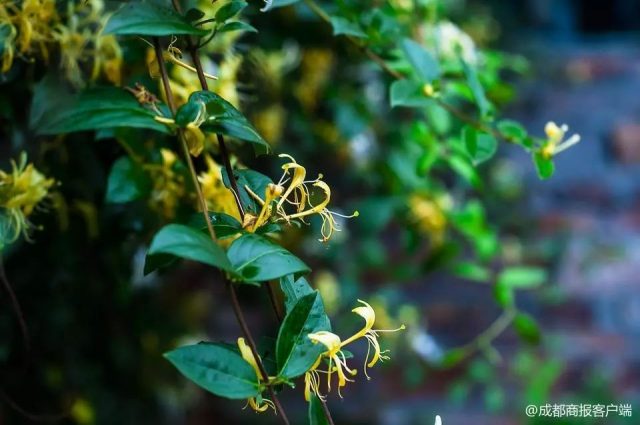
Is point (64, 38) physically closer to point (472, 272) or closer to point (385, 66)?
point (385, 66)

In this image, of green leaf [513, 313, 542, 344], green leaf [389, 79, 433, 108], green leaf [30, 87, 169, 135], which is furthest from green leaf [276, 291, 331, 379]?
green leaf [513, 313, 542, 344]

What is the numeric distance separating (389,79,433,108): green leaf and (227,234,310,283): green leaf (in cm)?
25

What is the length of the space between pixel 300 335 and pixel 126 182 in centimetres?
26

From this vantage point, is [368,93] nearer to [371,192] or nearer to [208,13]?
[371,192]

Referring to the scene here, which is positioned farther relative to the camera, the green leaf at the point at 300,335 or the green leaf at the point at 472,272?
the green leaf at the point at 472,272

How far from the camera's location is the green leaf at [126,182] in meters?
0.65

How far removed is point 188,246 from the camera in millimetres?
418

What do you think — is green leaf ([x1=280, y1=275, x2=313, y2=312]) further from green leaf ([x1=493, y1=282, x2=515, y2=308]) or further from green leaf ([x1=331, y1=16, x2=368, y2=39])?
green leaf ([x1=493, y1=282, x2=515, y2=308])

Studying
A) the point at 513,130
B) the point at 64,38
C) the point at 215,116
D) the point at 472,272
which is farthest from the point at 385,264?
the point at 215,116

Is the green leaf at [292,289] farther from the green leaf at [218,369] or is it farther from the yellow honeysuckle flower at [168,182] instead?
the yellow honeysuckle flower at [168,182]

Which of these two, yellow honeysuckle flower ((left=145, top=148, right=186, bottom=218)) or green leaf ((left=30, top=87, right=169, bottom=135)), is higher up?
green leaf ((left=30, top=87, right=169, bottom=135))

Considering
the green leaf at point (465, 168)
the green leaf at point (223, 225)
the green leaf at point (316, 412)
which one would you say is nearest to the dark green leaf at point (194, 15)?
the green leaf at point (223, 225)

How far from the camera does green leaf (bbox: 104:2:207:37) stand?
46cm

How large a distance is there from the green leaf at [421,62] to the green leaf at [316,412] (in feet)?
1.16
